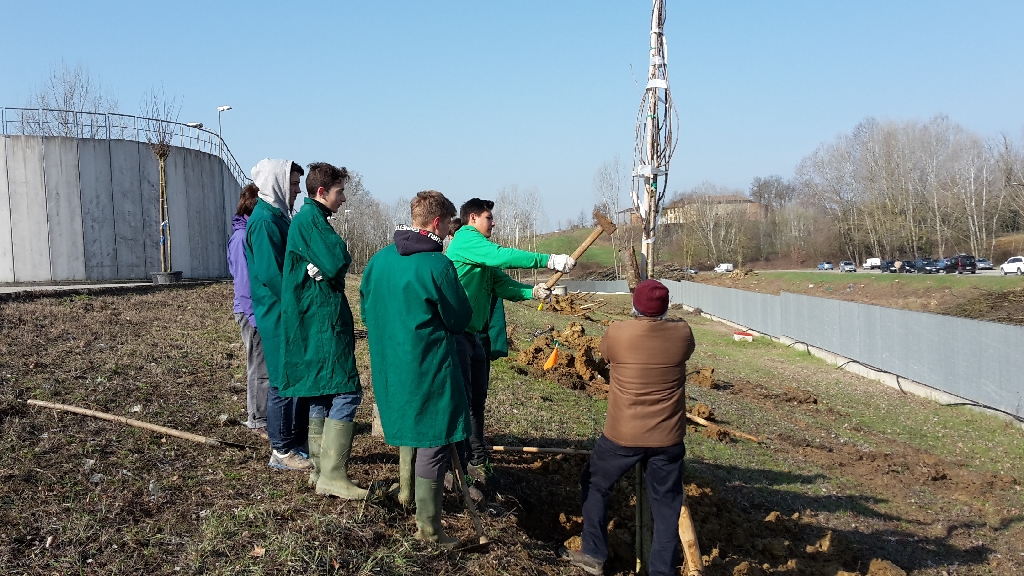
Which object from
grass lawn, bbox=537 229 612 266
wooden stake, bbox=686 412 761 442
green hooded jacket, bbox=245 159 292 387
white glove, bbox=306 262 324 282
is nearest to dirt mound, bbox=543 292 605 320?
wooden stake, bbox=686 412 761 442

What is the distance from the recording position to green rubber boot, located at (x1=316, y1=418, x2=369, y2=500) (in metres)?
4.38

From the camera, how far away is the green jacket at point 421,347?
392cm

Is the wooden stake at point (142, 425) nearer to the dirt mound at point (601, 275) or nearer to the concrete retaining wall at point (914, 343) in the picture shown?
the concrete retaining wall at point (914, 343)

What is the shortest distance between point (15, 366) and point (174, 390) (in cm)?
162

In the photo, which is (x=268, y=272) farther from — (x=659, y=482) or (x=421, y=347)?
(x=659, y=482)

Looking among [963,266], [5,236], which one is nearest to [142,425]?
→ [5,236]

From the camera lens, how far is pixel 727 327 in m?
29.4

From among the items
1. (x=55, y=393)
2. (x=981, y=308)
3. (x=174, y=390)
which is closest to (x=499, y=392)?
(x=174, y=390)

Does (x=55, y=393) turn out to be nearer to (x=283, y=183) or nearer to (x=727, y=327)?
(x=283, y=183)

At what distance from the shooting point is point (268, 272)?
15.3 feet

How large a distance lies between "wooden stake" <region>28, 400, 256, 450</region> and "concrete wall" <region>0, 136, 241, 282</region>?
18.4 m

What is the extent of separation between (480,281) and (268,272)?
4.67 ft

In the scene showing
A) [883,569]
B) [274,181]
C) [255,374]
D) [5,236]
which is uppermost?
[5,236]

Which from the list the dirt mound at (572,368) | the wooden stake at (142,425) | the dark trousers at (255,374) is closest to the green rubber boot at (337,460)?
the dark trousers at (255,374)
